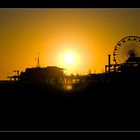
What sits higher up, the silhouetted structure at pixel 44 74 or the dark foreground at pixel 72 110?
the silhouetted structure at pixel 44 74

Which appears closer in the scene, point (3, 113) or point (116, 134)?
point (116, 134)

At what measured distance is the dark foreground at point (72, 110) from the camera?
8393 millimetres

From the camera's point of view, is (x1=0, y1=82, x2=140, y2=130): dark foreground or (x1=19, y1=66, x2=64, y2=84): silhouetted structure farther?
(x1=19, y1=66, x2=64, y2=84): silhouetted structure

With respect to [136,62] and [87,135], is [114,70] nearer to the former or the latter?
[136,62]

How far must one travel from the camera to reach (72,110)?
11.0 m

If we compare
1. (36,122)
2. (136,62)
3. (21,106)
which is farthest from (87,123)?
(136,62)

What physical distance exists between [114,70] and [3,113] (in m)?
17.2

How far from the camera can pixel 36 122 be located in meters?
8.85

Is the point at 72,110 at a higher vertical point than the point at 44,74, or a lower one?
lower

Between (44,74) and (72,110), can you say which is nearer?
(72,110)

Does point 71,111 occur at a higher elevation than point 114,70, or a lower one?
lower

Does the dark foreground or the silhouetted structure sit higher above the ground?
the silhouetted structure

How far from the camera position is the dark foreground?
839 cm

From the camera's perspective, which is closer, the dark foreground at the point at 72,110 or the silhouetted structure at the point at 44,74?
the dark foreground at the point at 72,110
